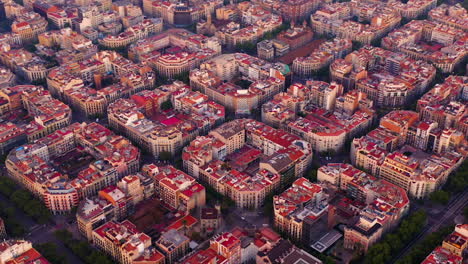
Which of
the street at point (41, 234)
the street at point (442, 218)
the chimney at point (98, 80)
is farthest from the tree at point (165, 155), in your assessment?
the street at point (442, 218)

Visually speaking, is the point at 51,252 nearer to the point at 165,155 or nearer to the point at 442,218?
the point at 165,155

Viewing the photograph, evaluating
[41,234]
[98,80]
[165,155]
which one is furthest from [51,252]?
[98,80]

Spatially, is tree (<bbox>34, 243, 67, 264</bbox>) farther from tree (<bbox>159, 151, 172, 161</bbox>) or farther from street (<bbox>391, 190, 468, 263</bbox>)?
street (<bbox>391, 190, 468, 263</bbox>)

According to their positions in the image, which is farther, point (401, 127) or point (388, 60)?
point (388, 60)

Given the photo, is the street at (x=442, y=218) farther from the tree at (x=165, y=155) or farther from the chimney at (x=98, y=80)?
the chimney at (x=98, y=80)

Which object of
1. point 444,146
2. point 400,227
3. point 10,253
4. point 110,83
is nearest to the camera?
point 10,253

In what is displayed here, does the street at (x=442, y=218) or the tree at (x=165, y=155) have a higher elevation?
the tree at (x=165, y=155)

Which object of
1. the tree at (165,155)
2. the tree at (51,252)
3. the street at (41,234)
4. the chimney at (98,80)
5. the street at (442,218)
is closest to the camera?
the tree at (51,252)

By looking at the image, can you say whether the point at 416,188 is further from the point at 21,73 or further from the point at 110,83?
the point at 21,73

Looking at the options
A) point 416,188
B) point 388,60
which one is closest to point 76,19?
point 388,60

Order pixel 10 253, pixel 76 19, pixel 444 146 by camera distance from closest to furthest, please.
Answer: pixel 10 253, pixel 444 146, pixel 76 19

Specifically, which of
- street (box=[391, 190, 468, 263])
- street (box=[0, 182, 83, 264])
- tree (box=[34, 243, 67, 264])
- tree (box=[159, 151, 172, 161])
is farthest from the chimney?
street (box=[391, 190, 468, 263])
